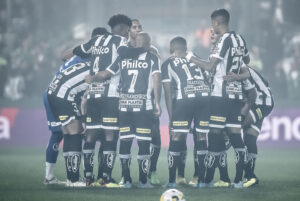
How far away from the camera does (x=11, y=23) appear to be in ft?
80.2

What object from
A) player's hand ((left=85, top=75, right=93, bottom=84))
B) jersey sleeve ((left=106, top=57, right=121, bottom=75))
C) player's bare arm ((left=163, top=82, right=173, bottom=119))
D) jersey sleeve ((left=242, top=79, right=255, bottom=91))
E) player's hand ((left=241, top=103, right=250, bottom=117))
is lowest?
player's hand ((left=241, top=103, right=250, bottom=117))

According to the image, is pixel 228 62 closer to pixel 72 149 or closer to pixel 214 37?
pixel 214 37

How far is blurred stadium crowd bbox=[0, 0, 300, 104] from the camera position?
21141mm

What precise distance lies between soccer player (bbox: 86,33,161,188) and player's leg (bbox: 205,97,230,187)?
907 millimetres

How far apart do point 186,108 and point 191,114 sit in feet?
0.43

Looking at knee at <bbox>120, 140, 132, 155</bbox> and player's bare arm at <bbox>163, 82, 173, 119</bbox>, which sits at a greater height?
player's bare arm at <bbox>163, 82, 173, 119</bbox>

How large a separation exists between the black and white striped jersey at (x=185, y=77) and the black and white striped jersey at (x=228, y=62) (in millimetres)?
233

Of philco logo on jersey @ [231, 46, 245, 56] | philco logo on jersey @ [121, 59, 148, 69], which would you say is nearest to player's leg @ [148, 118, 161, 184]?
philco logo on jersey @ [121, 59, 148, 69]

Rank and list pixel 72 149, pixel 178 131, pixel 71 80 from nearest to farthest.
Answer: pixel 72 149 → pixel 178 131 → pixel 71 80

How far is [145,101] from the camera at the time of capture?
11.3m

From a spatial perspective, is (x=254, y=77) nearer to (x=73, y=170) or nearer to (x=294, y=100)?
(x=73, y=170)

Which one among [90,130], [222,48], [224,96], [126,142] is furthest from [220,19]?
[90,130]

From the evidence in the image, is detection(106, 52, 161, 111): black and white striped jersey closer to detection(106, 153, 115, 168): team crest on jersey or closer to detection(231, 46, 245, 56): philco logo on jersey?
detection(106, 153, 115, 168): team crest on jersey

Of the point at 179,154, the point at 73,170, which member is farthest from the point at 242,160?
the point at 73,170
